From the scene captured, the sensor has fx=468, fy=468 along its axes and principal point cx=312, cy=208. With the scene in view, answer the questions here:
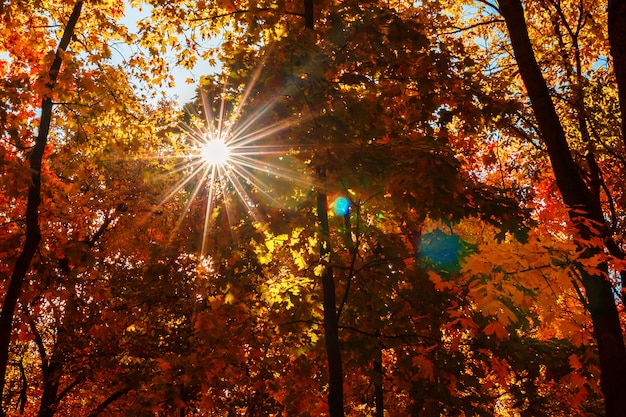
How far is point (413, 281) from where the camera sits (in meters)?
7.61

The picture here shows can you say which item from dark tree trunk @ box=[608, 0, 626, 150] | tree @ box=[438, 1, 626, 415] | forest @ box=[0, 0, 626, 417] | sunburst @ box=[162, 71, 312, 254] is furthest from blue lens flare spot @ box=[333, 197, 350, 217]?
dark tree trunk @ box=[608, 0, 626, 150]

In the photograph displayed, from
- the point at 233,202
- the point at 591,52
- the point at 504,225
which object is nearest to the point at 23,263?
the point at 233,202

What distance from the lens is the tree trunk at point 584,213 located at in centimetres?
480

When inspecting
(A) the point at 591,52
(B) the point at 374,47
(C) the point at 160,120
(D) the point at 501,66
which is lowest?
(B) the point at 374,47

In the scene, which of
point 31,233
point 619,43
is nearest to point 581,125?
point 619,43

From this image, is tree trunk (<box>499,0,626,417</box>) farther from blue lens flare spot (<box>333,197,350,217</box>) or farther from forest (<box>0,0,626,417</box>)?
blue lens flare spot (<box>333,197,350,217</box>)

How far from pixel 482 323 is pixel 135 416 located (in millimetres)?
6018

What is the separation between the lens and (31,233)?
6.20m

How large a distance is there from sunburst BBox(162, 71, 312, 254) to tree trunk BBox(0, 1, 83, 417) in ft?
6.04

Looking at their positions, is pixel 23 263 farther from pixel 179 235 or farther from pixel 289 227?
pixel 289 227

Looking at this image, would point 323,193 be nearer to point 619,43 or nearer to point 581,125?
point 619,43

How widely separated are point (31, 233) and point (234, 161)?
300cm

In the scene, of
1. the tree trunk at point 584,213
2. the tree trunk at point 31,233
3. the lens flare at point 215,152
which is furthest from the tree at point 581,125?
the tree trunk at point 31,233

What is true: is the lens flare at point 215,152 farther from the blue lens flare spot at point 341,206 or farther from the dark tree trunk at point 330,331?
the blue lens flare spot at point 341,206
